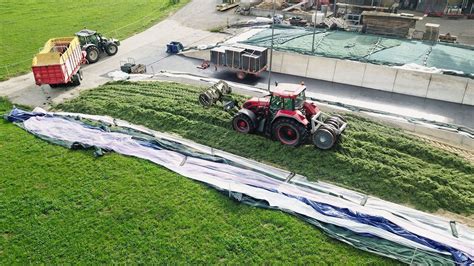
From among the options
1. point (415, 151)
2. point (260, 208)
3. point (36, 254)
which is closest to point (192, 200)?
point (260, 208)

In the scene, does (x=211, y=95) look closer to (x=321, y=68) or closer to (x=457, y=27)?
(x=321, y=68)

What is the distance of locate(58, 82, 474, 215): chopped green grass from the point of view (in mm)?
12281

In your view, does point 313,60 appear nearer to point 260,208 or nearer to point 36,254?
point 260,208

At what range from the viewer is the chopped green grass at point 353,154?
1228 centimetres

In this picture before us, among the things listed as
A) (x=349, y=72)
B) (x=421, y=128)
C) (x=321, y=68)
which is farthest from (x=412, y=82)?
(x=421, y=128)

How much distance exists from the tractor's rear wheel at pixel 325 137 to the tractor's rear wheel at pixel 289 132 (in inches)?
21.2

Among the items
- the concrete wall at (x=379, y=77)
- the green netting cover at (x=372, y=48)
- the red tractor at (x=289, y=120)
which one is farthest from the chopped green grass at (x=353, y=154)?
the green netting cover at (x=372, y=48)

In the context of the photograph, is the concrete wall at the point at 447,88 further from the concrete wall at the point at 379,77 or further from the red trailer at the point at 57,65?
the red trailer at the point at 57,65

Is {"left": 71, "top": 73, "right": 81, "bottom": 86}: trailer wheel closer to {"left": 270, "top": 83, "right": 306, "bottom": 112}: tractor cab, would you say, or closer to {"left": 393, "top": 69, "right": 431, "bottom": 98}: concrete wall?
{"left": 270, "top": 83, "right": 306, "bottom": 112}: tractor cab

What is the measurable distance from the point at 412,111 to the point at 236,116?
9685mm

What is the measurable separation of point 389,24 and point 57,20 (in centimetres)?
3062

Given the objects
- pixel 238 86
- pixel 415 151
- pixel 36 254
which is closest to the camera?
pixel 36 254

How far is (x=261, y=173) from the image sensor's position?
13.4 metres

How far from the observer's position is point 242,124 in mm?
15656
